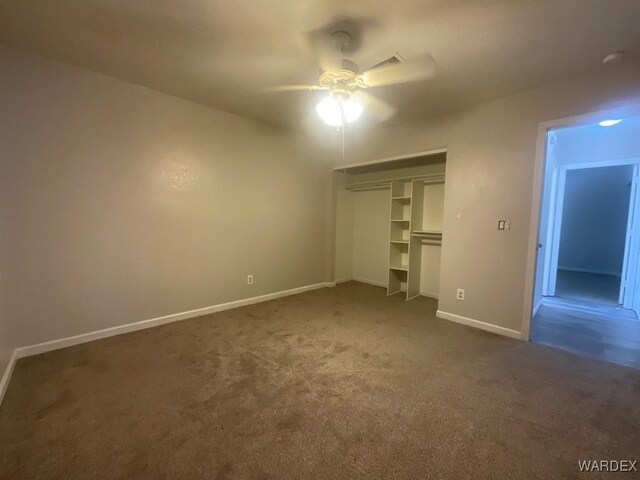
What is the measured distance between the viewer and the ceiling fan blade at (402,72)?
1.77 metres

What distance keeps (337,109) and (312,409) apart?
7.11 feet

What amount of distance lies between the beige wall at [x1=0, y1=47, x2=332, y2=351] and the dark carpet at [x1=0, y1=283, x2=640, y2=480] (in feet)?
1.62

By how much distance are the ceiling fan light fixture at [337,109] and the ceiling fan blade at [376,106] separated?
0.24 feet

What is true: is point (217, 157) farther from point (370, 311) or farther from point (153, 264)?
point (370, 311)

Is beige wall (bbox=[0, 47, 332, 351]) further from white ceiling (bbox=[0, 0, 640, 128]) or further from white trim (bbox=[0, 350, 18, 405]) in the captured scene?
white ceiling (bbox=[0, 0, 640, 128])

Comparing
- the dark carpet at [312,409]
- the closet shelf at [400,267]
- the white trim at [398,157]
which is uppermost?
the white trim at [398,157]

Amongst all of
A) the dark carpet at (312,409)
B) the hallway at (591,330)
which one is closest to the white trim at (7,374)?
the dark carpet at (312,409)

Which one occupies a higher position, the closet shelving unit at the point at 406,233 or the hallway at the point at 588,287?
the closet shelving unit at the point at 406,233

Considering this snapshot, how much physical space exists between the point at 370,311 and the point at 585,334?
2.28 meters

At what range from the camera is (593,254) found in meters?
6.86

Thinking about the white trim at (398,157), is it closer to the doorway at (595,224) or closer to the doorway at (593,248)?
the doorway at (593,248)

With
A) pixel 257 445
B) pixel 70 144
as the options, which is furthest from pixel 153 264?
pixel 257 445

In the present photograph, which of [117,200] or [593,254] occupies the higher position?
[117,200]

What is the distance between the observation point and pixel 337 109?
2.21 meters
